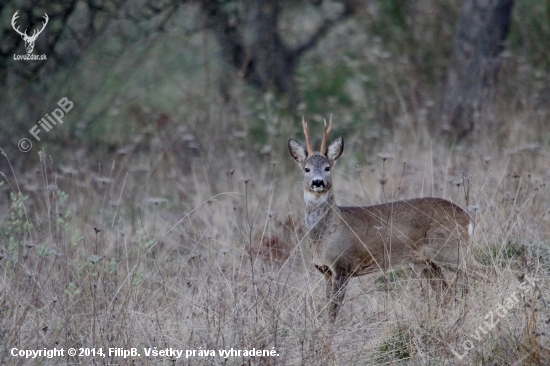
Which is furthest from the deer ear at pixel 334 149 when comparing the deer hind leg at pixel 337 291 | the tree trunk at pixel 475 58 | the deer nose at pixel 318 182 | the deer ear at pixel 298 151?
the tree trunk at pixel 475 58

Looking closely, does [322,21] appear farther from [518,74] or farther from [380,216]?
[380,216]

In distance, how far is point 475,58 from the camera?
10.4 meters

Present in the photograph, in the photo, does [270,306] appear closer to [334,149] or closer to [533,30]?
[334,149]

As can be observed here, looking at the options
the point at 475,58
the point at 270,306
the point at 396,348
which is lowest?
the point at 396,348

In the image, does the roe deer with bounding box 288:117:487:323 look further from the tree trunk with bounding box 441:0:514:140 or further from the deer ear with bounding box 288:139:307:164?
the tree trunk with bounding box 441:0:514:140

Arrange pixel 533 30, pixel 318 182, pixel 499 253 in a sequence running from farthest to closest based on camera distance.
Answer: pixel 533 30, pixel 318 182, pixel 499 253

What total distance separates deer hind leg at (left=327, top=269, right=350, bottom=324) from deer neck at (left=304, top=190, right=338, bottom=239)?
0.35 metres

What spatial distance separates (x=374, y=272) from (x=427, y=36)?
744cm

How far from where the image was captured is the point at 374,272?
6098mm

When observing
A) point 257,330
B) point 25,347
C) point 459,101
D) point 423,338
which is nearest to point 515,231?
point 423,338

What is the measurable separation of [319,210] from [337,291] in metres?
0.69

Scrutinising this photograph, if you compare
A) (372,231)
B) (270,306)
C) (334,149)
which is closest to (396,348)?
(270,306)

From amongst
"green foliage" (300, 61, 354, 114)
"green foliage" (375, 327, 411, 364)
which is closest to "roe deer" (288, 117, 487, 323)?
"green foliage" (375, 327, 411, 364)

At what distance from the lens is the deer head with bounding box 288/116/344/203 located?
5.89 metres
